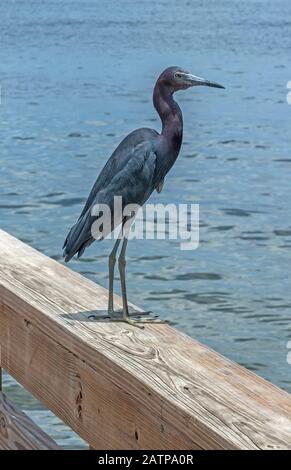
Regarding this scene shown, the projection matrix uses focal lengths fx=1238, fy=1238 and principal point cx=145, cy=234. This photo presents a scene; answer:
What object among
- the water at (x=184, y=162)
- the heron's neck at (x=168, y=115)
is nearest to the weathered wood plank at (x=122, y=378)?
the heron's neck at (x=168, y=115)

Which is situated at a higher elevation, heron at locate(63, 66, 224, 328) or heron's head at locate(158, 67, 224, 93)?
heron's head at locate(158, 67, 224, 93)

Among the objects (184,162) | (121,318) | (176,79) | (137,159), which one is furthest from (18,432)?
(184,162)

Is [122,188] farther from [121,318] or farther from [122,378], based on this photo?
[122,378]

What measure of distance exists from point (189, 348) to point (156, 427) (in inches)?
13.0

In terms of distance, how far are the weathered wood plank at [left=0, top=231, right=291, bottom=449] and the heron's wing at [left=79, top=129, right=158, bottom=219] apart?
1.80ft

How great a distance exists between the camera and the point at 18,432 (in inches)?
95.3

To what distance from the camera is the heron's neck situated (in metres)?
3.29

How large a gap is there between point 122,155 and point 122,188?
94 millimetres

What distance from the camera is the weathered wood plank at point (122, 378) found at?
189cm

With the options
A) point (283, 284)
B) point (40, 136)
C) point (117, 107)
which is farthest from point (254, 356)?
point (117, 107)

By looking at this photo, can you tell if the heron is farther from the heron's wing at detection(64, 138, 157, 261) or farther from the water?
the water

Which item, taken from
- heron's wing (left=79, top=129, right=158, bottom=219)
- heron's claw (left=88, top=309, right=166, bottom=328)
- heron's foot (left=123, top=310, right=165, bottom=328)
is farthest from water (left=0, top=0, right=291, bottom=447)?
heron's claw (left=88, top=309, right=166, bottom=328)

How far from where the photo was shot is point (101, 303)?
2625 mm

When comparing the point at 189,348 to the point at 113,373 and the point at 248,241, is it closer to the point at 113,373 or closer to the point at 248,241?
the point at 113,373
